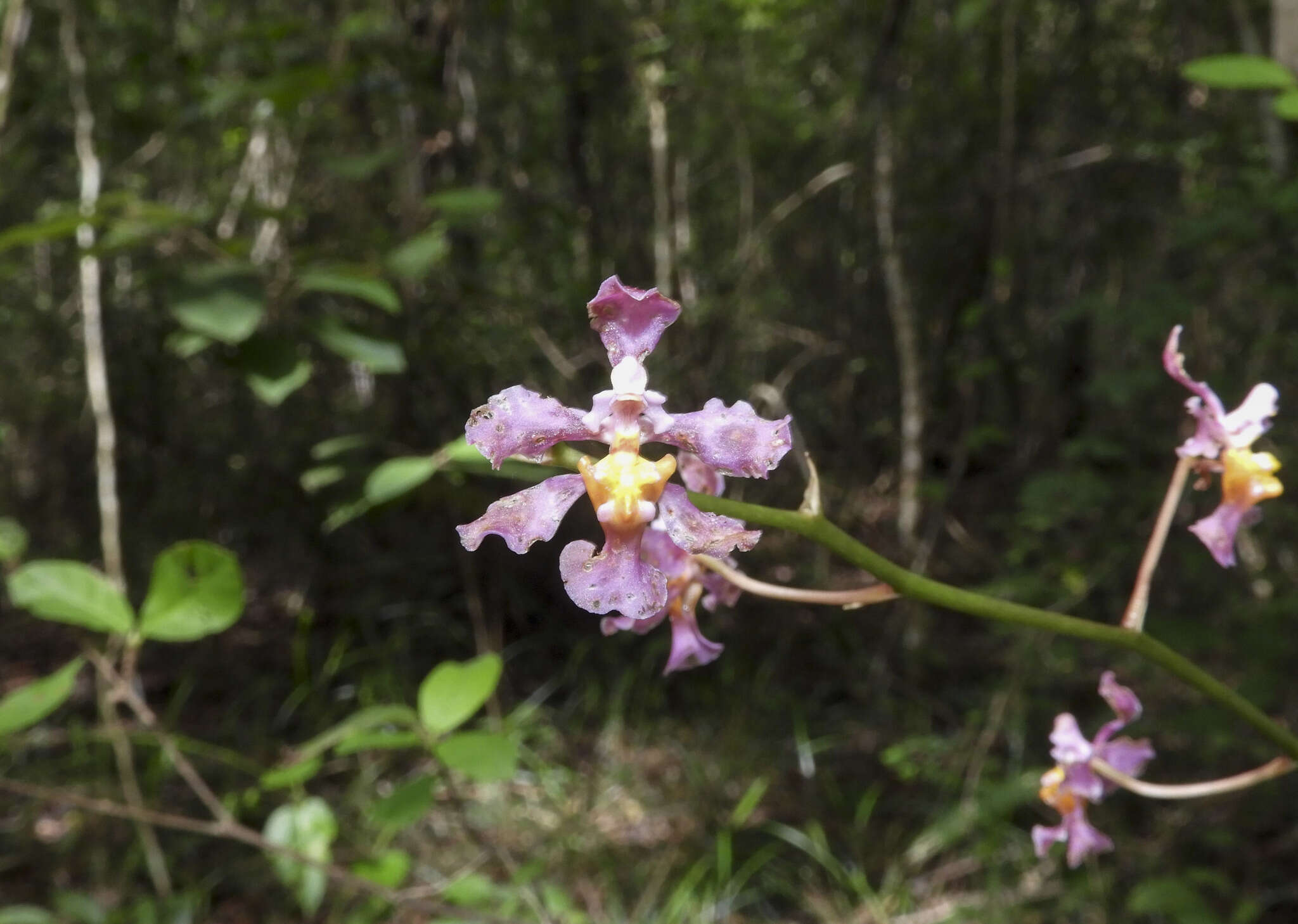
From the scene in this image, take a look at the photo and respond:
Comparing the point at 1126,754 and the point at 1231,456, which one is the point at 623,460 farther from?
the point at 1126,754

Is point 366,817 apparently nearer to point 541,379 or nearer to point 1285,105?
point 541,379

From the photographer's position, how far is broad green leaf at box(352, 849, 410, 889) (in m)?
1.66

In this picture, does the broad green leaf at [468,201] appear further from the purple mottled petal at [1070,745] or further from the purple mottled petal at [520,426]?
the purple mottled petal at [1070,745]

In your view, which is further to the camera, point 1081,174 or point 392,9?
point 1081,174

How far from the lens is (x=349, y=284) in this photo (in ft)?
5.81

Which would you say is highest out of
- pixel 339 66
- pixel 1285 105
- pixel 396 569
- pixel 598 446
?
pixel 339 66

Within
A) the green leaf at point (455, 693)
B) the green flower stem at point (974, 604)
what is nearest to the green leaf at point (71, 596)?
the green leaf at point (455, 693)

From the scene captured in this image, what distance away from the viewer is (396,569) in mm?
4035

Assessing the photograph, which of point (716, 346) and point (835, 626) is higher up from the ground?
point (716, 346)

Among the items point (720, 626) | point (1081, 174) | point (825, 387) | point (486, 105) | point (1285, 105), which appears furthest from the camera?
point (825, 387)

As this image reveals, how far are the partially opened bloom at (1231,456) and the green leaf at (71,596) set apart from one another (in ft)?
4.44

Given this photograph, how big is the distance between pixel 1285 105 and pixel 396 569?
340cm

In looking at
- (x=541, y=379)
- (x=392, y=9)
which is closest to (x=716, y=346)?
(x=541, y=379)

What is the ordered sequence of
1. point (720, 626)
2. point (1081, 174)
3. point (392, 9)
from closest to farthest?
point (392, 9) < point (720, 626) < point (1081, 174)
